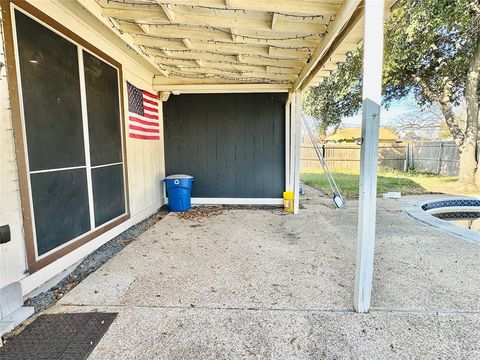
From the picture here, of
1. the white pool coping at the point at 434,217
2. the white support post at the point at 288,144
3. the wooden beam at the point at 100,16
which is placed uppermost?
the wooden beam at the point at 100,16

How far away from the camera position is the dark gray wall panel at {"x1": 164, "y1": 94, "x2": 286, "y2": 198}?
5953 mm

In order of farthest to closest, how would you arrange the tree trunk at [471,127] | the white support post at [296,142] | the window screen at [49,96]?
the tree trunk at [471,127] < the white support post at [296,142] < the window screen at [49,96]

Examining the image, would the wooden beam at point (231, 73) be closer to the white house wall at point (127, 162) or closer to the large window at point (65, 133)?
the white house wall at point (127, 162)

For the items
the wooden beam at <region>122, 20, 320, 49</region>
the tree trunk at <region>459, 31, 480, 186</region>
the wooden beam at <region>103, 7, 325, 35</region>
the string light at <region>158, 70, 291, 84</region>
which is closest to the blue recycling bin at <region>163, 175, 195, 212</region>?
the string light at <region>158, 70, 291, 84</region>

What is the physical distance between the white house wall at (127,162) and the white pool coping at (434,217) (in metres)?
5.04

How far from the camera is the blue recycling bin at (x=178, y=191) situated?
5426 mm

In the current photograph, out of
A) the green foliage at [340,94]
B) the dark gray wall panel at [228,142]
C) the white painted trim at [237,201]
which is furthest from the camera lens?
the green foliage at [340,94]

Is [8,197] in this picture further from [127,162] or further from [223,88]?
[223,88]

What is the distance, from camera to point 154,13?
9.06 ft

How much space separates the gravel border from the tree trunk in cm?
910

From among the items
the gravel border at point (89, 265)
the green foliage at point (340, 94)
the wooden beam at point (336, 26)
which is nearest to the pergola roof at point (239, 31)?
the wooden beam at point (336, 26)

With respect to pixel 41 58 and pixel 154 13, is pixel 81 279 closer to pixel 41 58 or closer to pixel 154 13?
pixel 41 58

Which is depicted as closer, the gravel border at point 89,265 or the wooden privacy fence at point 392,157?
the gravel border at point 89,265

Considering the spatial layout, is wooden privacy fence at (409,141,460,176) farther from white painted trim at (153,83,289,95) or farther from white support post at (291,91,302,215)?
white painted trim at (153,83,289,95)
